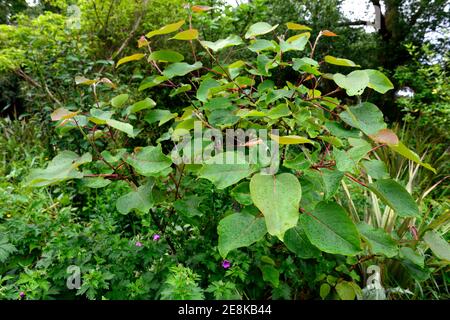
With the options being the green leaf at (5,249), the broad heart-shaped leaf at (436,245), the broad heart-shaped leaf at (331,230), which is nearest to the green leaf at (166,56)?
the broad heart-shaped leaf at (331,230)

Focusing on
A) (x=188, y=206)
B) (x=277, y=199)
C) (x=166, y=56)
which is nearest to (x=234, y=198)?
(x=188, y=206)

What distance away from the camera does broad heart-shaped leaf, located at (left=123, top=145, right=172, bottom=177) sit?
0.89 m

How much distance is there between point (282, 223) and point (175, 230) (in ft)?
2.49

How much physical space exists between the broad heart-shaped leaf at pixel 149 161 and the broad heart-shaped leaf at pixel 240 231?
21 cm

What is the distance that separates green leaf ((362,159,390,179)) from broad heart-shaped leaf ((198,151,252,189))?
37 cm

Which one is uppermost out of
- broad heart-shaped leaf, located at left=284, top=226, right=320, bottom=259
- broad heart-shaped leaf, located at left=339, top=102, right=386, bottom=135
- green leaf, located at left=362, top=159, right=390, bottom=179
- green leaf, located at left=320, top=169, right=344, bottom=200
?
broad heart-shaped leaf, located at left=339, top=102, right=386, bottom=135

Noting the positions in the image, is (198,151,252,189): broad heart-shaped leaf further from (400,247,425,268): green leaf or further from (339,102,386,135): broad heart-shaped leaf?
(400,247,425,268): green leaf

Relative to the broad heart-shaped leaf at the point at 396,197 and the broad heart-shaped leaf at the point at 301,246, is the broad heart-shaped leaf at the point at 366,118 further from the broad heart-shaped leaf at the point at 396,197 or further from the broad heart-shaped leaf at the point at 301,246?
the broad heart-shaped leaf at the point at 301,246

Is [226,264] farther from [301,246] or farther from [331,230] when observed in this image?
[331,230]

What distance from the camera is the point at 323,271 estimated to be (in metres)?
1.24

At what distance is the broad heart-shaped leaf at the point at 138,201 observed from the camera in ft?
3.04

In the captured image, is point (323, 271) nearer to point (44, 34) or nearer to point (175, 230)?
point (175, 230)

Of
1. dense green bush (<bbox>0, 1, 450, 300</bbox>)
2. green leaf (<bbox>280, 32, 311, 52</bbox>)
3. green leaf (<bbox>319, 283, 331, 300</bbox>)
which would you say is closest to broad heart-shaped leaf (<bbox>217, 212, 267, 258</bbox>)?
dense green bush (<bbox>0, 1, 450, 300</bbox>)
